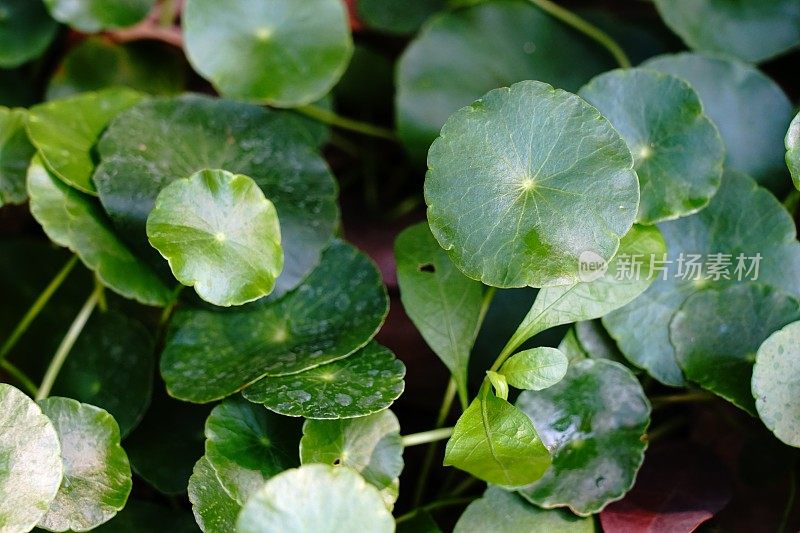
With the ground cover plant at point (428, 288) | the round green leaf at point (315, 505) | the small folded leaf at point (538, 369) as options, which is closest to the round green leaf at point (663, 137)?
the ground cover plant at point (428, 288)

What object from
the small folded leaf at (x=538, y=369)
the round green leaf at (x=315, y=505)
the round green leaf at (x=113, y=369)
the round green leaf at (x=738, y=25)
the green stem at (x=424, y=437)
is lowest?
the round green leaf at (x=113, y=369)

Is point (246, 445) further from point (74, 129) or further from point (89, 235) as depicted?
point (74, 129)

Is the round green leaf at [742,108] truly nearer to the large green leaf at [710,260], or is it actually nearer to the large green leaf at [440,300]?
the large green leaf at [710,260]

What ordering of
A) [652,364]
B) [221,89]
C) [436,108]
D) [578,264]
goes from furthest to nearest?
[436,108]
[221,89]
[652,364]
[578,264]

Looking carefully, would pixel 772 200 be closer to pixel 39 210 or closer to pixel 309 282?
pixel 309 282

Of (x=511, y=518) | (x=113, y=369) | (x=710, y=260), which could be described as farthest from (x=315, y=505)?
(x=710, y=260)

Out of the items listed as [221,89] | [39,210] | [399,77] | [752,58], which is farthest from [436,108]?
[39,210]

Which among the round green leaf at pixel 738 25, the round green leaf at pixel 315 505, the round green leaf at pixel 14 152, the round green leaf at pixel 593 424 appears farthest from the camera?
the round green leaf at pixel 738 25

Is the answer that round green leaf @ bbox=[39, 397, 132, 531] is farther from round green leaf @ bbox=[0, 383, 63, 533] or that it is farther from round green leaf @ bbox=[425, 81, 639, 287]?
round green leaf @ bbox=[425, 81, 639, 287]
